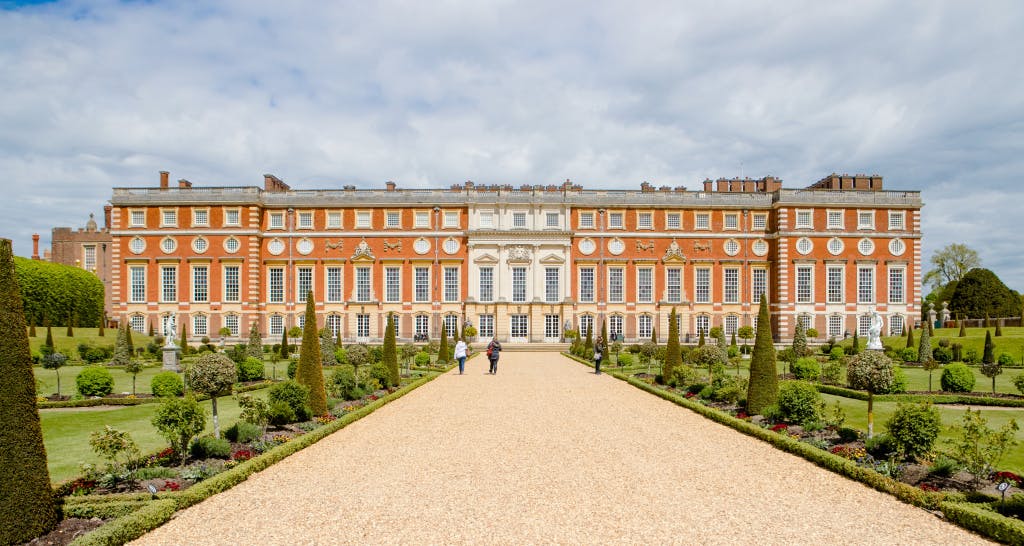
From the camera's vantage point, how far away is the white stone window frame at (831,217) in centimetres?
3844

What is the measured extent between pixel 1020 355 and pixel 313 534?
90.2 feet

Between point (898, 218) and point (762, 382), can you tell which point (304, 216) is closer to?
point (762, 382)

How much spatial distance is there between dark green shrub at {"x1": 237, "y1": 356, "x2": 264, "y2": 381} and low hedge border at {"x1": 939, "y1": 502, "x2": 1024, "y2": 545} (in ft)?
55.1

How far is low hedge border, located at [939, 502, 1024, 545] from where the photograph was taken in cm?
585

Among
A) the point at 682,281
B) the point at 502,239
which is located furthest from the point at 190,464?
the point at 682,281

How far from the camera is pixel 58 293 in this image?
3881 centimetres

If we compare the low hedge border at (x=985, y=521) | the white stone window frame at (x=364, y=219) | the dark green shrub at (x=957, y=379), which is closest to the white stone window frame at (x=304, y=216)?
the white stone window frame at (x=364, y=219)

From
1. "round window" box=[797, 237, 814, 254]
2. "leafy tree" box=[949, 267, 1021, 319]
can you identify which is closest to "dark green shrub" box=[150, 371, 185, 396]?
"round window" box=[797, 237, 814, 254]

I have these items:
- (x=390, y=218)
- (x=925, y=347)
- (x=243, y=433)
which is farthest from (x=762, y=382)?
(x=390, y=218)

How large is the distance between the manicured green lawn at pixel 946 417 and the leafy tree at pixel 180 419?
9482 millimetres

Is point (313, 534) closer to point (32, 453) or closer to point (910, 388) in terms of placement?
point (32, 453)

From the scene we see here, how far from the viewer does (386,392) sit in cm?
1612

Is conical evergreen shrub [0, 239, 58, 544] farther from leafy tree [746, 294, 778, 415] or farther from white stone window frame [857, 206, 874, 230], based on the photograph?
white stone window frame [857, 206, 874, 230]

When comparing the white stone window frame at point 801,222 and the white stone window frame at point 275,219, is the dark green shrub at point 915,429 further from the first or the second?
the white stone window frame at point 275,219
